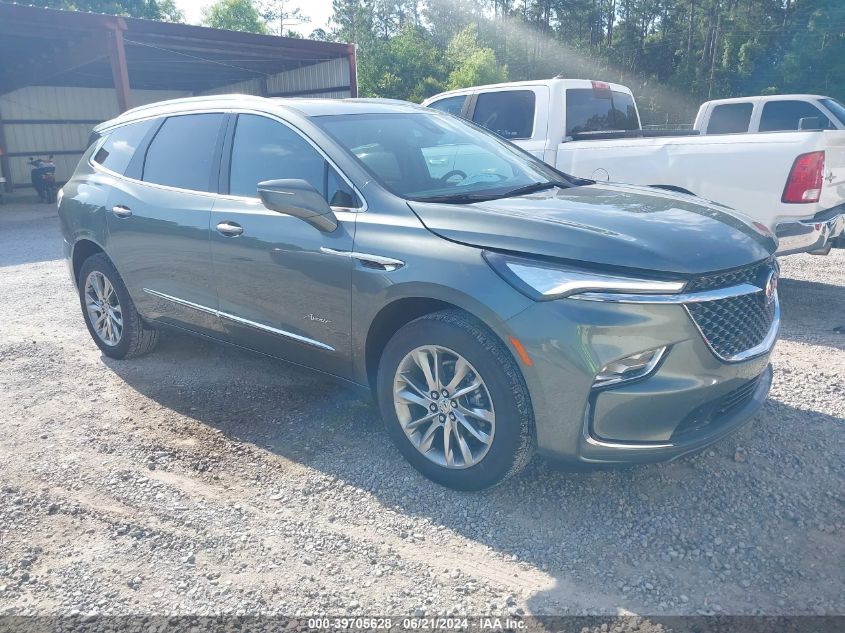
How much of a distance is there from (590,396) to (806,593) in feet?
3.42

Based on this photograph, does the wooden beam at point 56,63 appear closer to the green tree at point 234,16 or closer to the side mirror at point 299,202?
the side mirror at point 299,202

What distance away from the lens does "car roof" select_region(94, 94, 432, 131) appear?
4.06 meters

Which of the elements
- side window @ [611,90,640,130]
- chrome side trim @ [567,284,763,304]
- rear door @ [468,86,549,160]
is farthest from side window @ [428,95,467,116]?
chrome side trim @ [567,284,763,304]

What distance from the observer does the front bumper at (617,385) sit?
2758mm

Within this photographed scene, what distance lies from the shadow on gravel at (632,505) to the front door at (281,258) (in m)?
0.50

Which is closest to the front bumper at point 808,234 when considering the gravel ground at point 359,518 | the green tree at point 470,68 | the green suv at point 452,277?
the gravel ground at point 359,518

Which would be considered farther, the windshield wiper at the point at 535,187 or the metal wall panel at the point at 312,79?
the metal wall panel at the point at 312,79

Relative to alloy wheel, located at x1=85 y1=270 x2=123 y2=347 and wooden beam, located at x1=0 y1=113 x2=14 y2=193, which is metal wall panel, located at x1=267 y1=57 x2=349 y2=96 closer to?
wooden beam, located at x1=0 y1=113 x2=14 y2=193

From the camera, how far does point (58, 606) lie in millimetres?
2678

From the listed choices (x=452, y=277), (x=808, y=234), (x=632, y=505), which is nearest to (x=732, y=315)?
(x=632, y=505)

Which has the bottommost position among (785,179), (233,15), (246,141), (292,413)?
(292,413)

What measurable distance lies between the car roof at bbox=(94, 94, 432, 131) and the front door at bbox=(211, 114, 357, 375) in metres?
0.11

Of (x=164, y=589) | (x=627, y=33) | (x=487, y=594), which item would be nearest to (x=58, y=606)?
(x=164, y=589)

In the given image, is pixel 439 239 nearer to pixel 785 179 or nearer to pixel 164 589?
pixel 164 589
